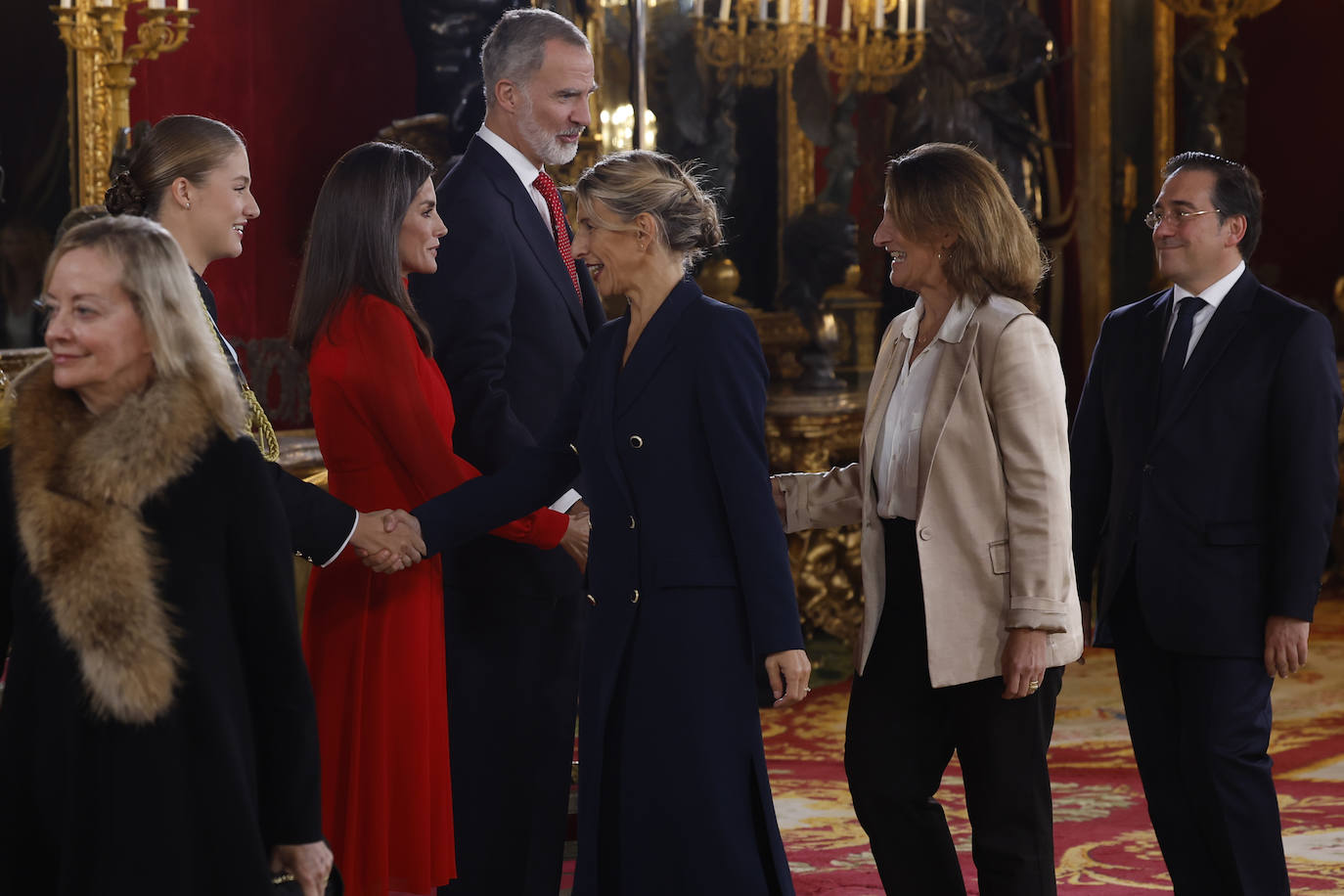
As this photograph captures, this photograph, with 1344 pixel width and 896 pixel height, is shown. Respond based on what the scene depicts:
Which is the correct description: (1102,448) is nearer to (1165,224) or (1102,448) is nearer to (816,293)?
(1165,224)

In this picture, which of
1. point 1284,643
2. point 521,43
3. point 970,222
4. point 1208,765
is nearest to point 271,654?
point 970,222

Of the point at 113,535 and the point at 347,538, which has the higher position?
the point at 113,535

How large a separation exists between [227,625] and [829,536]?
527cm

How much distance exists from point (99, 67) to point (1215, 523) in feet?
12.3

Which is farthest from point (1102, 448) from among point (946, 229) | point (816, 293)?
point (816, 293)

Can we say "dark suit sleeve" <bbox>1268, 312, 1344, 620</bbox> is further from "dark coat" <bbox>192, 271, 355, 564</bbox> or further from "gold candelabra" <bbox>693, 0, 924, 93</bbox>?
"gold candelabra" <bbox>693, 0, 924, 93</bbox>

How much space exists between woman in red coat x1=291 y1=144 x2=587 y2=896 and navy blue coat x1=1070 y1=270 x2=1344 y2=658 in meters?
1.26

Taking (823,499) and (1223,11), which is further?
(1223,11)

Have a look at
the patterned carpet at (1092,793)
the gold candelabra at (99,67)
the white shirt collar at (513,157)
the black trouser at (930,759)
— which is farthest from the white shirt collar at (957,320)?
the gold candelabra at (99,67)

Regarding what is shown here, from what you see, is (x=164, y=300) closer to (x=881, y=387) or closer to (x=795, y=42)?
(x=881, y=387)

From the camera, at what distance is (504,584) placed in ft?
10.7

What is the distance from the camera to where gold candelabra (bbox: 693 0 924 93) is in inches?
299

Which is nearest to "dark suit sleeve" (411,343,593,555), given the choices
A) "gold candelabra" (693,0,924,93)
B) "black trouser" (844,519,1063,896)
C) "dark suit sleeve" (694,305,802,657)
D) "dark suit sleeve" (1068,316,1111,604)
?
"dark suit sleeve" (694,305,802,657)

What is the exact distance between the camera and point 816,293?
7.87 meters
